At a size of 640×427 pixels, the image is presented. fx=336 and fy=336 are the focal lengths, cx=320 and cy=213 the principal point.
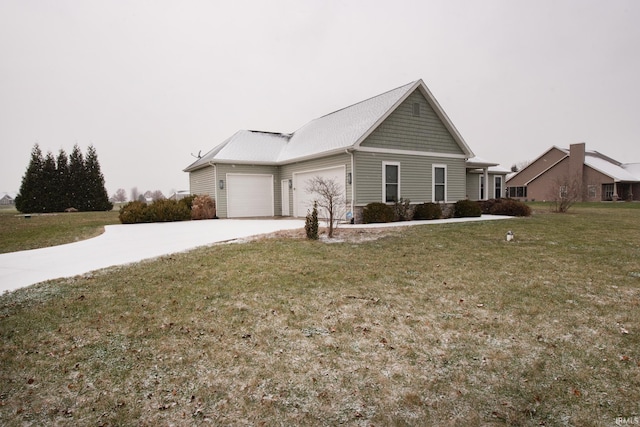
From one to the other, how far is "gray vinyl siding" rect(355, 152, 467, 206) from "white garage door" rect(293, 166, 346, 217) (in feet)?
2.77

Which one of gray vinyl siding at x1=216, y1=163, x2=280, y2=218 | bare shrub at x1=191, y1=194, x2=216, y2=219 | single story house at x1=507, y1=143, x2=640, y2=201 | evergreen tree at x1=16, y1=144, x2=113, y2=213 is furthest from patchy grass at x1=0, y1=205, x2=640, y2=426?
single story house at x1=507, y1=143, x2=640, y2=201

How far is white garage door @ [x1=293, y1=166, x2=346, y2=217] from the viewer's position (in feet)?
48.5

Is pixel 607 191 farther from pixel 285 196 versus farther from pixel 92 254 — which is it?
pixel 92 254

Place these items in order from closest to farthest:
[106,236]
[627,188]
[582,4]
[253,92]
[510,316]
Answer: [510,316]
[106,236]
[582,4]
[253,92]
[627,188]

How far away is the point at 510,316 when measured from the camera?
4.34 m

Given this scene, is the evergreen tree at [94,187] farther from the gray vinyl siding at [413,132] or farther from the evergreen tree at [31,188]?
the gray vinyl siding at [413,132]

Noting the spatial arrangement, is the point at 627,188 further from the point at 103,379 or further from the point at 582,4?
the point at 103,379

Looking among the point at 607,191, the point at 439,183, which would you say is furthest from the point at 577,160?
the point at 439,183

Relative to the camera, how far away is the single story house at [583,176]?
34625mm

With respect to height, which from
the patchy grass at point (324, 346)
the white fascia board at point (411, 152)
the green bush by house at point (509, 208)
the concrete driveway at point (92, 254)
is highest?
the white fascia board at point (411, 152)

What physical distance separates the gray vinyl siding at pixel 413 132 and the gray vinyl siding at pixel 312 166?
1.11 m

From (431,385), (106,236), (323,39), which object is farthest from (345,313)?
(323,39)

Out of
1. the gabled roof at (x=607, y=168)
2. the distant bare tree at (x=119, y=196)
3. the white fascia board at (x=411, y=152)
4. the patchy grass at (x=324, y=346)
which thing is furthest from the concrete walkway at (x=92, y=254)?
the distant bare tree at (x=119, y=196)

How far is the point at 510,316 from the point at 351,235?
622 centimetres
